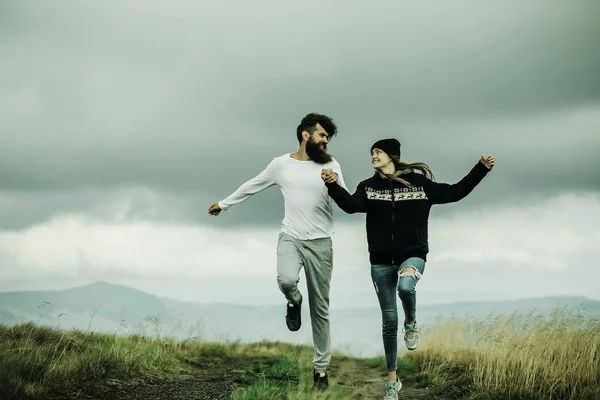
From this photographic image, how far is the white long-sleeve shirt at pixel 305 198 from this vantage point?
7.57 meters

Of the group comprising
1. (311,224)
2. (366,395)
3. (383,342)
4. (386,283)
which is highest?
(311,224)

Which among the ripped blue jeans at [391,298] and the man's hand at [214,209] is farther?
the man's hand at [214,209]

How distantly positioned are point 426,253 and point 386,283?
555 millimetres

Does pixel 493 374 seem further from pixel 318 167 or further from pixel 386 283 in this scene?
pixel 318 167

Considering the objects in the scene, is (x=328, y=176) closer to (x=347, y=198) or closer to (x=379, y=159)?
(x=347, y=198)

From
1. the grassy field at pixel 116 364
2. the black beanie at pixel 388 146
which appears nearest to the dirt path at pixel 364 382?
the grassy field at pixel 116 364

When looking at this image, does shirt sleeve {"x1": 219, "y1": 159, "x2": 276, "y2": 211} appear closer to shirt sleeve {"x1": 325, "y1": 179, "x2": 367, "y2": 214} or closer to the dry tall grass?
shirt sleeve {"x1": 325, "y1": 179, "x2": 367, "y2": 214}

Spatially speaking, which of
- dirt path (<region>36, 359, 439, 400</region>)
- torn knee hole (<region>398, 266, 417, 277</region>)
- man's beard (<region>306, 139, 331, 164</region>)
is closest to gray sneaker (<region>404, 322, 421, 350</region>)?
torn knee hole (<region>398, 266, 417, 277</region>)

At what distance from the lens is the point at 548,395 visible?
6.97 metres

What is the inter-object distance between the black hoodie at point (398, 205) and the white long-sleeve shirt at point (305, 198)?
39cm

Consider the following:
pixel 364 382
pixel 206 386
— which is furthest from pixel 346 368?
pixel 206 386

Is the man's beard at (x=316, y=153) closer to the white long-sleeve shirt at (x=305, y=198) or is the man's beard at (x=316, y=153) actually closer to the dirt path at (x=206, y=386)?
the white long-sleeve shirt at (x=305, y=198)

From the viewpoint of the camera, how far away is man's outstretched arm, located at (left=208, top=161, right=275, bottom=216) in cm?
805

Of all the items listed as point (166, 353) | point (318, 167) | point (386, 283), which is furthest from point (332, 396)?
point (166, 353)
